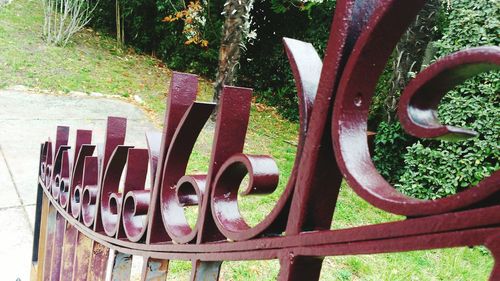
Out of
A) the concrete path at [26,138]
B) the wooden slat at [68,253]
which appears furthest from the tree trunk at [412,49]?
the wooden slat at [68,253]

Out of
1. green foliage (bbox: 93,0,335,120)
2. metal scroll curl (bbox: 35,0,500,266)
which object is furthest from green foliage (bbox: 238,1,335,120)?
metal scroll curl (bbox: 35,0,500,266)

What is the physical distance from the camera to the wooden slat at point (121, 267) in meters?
1.17

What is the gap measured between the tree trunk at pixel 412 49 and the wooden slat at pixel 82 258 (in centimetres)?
586

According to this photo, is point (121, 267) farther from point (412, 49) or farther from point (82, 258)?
point (412, 49)

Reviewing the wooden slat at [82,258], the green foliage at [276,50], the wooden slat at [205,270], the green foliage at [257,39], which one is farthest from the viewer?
the green foliage at [257,39]

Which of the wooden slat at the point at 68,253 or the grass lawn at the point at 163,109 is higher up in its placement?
the wooden slat at the point at 68,253

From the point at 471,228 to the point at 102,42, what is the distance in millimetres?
13189

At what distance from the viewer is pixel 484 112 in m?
4.49

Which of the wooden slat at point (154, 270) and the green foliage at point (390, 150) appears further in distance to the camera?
the green foliage at point (390, 150)

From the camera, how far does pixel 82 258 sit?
1.43 meters

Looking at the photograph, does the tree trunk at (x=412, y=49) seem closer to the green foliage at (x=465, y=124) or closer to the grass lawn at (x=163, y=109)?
the green foliage at (x=465, y=124)

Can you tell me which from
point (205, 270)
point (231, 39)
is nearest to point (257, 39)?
point (231, 39)

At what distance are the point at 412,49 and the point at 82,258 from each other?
6139 mm

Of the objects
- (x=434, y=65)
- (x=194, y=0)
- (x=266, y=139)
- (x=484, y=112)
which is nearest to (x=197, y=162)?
(x=266, y=139)
